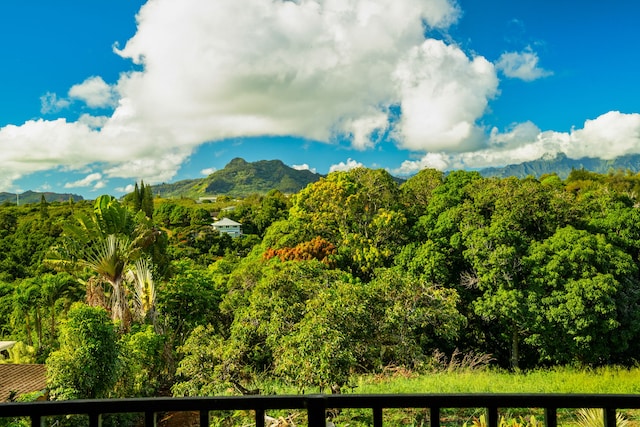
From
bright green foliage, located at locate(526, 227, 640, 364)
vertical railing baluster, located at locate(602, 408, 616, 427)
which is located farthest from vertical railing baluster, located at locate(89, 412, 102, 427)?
bright green foliage, located at locate(526, 227, 640, 364)

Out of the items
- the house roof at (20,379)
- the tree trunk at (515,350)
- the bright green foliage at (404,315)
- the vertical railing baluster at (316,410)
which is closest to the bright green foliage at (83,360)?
the house roof at (20,379)

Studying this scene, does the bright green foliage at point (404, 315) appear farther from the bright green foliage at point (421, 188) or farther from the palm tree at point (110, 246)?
the bright green foliage at point (421, 188)

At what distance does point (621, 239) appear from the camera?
14.3m

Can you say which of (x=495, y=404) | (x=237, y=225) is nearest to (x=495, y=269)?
(x=495, y=404)

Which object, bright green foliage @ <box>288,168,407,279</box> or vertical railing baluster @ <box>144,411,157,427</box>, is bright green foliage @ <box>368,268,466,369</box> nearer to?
bright green foliage @ <box>288,168,407,279</box>

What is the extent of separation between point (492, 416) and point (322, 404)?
47cm

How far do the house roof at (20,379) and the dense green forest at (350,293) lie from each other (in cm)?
100

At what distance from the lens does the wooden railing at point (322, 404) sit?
4.03ft

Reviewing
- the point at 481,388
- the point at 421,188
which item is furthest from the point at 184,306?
the point at 421,188

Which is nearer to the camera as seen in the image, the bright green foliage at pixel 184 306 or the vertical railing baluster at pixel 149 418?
the vertical railing baluster at pixel 149 418

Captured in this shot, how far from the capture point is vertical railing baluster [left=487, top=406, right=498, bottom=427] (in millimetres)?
1265

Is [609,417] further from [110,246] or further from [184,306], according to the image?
[110,246]

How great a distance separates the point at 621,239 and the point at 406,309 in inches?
360

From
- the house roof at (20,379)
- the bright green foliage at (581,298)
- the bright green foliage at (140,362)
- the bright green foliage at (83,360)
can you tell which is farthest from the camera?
the bright green foliage at (581,298)
